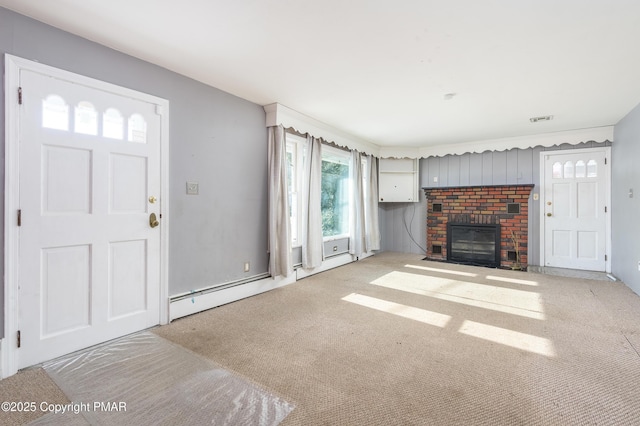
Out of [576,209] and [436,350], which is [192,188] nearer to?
[436,350]

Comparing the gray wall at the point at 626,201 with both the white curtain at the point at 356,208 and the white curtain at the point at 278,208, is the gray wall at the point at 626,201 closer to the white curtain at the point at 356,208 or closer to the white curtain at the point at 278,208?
the white curtain at the point at 356,208

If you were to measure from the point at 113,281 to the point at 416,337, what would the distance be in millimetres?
2606

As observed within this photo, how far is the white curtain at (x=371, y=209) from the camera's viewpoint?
6.09 meters

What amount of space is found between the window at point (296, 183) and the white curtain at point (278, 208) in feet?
1.75

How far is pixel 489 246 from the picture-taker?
5746 mm

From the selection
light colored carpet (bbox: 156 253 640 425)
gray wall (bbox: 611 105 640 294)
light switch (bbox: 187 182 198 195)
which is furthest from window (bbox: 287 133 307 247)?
gray wall (bbox: 611 105 640 294)

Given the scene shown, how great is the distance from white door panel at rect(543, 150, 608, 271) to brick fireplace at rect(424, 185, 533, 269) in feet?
1.19

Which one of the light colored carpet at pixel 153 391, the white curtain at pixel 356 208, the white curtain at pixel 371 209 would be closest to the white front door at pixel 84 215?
the light colored carpet at pixel 153 391

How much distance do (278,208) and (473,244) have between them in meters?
4.13

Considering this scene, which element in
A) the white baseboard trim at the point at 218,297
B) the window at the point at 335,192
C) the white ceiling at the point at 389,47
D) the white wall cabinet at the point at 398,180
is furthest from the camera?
the white wall cabinet at the point at 398,180

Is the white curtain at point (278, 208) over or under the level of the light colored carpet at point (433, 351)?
over

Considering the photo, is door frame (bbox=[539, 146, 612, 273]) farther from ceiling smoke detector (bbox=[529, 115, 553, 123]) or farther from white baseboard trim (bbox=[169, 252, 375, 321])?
white baseboard trim (bbox=[169, 252, 375, 321])

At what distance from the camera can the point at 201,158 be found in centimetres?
319

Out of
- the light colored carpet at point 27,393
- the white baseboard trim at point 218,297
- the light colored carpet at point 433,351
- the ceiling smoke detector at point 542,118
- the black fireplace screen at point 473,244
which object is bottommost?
the light colored carpet at point 27,393
